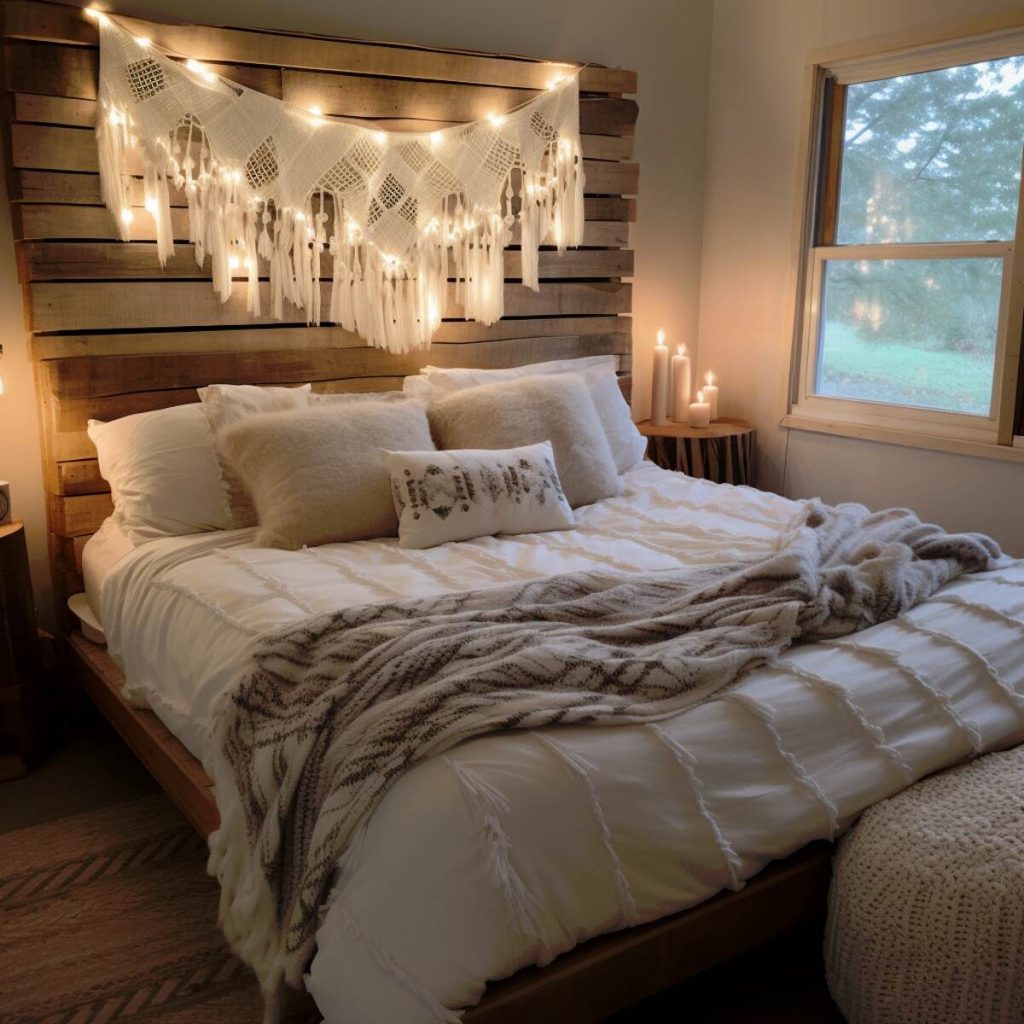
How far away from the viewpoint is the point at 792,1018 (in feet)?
6.11

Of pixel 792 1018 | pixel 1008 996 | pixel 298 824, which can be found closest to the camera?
pixel 1008 996

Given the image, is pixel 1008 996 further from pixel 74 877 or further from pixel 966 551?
pixel 74 877

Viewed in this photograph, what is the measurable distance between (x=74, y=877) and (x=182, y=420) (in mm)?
1178

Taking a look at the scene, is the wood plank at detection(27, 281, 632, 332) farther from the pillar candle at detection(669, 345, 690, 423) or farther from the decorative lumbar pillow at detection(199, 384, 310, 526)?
the pillar candle at detection(669, 345, 690, 423)

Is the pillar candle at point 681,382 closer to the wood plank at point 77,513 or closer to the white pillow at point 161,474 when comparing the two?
the white pillow at point 161,474

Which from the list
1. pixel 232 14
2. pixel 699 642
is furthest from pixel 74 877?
pixel 232 14

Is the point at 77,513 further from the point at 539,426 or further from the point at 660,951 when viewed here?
the point at 660,951

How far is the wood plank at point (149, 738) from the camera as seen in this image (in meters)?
2.13

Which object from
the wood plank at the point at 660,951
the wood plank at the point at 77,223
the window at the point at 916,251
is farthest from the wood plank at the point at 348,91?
the wood plank at the point at 660,951

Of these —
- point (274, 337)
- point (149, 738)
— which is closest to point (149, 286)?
point (274, 337)

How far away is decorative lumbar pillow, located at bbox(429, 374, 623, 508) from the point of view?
303cm

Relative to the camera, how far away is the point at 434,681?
5.81ft

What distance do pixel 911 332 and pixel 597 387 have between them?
109 cm

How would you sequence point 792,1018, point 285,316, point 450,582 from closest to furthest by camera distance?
1. point 792,1018
2. point 450,582
3. point 285,316
